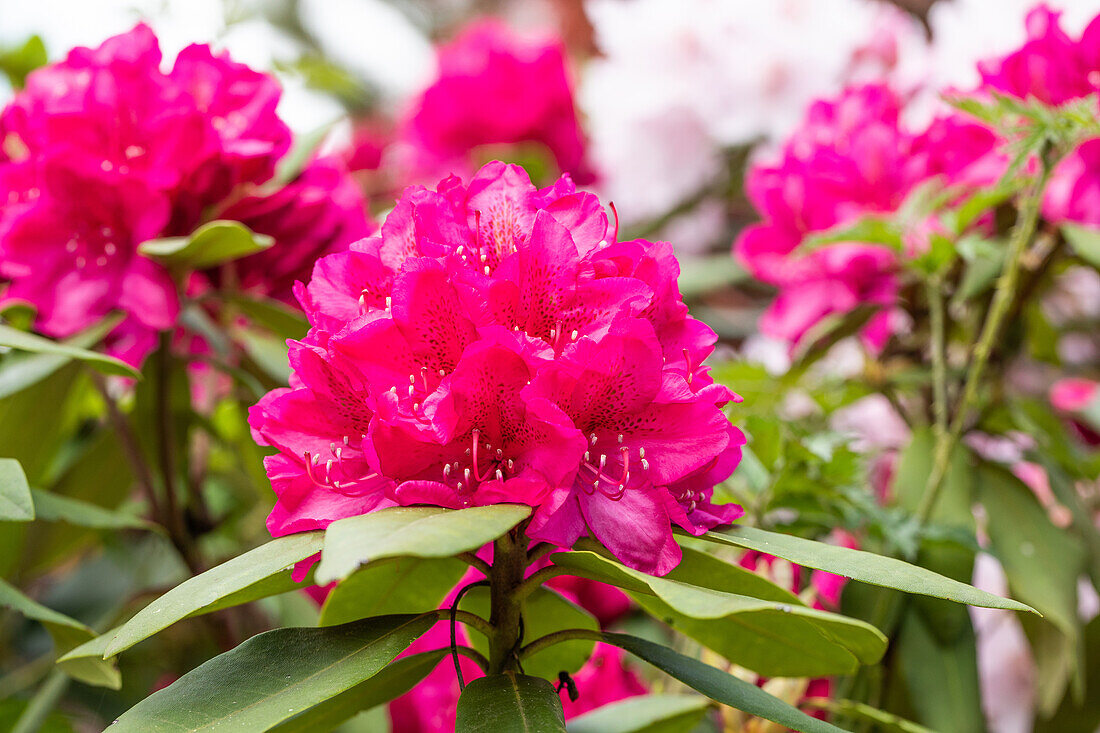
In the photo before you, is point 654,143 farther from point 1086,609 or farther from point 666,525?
point 666,525

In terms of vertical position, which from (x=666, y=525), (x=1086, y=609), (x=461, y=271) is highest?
(x=461, y=271)

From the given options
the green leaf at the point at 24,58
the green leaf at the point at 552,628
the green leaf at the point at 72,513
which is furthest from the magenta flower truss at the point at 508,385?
the green leaf at the point at 24,58

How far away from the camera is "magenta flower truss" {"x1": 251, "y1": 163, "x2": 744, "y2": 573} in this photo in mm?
386

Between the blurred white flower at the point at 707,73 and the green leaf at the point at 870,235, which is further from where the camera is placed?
the blurred white flower at the point at 707,73

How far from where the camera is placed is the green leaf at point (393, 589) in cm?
47

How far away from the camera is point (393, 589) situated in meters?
0.48

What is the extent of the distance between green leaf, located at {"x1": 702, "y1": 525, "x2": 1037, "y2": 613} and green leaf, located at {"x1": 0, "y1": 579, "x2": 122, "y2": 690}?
325mm

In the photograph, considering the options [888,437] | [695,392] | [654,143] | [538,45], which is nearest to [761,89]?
[654,143]

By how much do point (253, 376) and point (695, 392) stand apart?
0.48 metres

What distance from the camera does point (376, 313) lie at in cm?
41

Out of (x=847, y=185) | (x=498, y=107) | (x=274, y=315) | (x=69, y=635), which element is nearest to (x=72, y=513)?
(x=69, y=635)

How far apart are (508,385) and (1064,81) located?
0.66 meters

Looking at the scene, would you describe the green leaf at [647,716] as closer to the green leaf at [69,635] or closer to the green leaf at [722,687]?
the green leaf at [722,687]

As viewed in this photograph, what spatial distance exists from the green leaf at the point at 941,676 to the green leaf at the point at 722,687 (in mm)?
308
